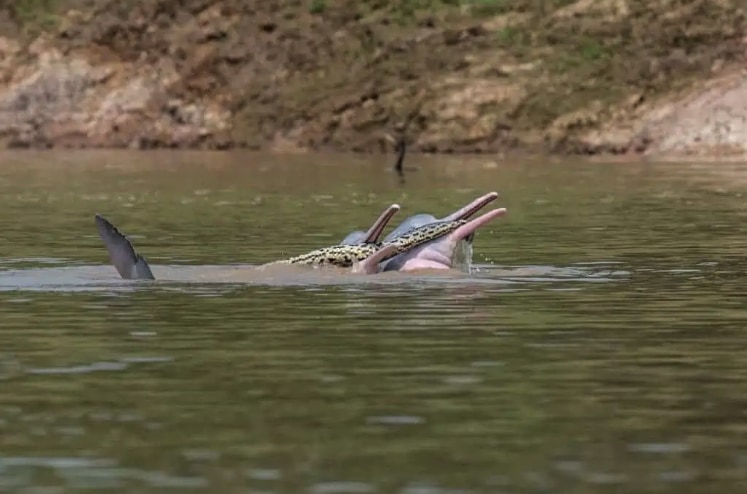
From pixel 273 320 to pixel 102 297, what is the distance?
2818 mm

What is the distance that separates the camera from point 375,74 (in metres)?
82.5

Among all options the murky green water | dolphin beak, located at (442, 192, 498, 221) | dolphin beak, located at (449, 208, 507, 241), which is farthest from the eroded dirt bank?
dolphin beak, located at (449, 208, 507, 241)

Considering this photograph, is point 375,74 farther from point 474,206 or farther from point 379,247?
point 474,206

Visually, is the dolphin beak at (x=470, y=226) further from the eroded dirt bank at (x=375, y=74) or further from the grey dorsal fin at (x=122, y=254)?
the eroded dirt bank at (x=375, y=74)

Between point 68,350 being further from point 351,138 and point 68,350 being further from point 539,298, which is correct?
point 351,138

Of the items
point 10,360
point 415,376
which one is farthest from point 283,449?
point 10,360

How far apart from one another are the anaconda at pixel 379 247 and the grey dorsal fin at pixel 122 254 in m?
1.74

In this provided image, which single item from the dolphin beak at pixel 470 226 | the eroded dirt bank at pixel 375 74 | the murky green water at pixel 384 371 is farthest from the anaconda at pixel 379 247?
the eroded dirt bank at pixel 375 74

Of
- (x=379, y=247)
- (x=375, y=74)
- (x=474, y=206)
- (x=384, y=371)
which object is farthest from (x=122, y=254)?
(x=375, y=74)

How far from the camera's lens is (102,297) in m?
21.8

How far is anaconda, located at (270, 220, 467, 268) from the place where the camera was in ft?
79.0

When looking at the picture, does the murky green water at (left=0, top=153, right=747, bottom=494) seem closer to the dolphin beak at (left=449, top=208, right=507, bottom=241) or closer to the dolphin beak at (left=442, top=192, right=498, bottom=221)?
the dolphin beak at (left=449, top=208, right=507, bottom=241)

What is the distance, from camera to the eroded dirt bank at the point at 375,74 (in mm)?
76188

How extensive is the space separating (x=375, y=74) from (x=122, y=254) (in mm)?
59832
